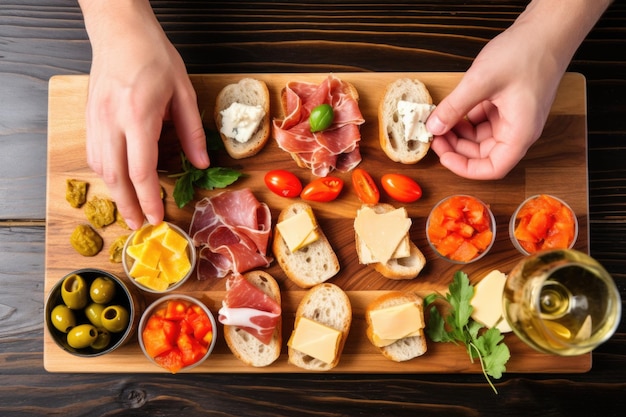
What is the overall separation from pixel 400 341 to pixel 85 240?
58.6 inches

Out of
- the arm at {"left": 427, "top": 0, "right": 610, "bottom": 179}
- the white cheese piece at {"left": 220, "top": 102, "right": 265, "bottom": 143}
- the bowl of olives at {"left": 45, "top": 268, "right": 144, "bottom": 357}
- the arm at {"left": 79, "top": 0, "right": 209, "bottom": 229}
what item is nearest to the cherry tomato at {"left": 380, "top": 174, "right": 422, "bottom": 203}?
the arm at {"left": 427, "top": 0, "right": 610, "bottom": 179}

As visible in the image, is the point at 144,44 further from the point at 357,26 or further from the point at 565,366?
the point at 565,366

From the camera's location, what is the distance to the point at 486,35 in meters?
2.65

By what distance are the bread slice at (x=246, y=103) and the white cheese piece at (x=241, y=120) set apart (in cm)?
3

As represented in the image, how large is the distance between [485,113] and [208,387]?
1801 mm

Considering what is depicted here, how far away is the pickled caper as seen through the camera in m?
2.46

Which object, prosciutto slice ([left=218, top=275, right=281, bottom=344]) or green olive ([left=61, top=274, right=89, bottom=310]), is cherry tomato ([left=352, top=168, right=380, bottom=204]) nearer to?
prosciutto slice ([left=218, top=275, right=281, bottom=344])

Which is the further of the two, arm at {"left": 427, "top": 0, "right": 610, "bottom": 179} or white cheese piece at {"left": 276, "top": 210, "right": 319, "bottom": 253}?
white cheese piece at {"left": 276, "top": 210, "right": 319, "bottom": 253}

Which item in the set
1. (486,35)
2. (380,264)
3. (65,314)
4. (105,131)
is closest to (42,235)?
(65,314)

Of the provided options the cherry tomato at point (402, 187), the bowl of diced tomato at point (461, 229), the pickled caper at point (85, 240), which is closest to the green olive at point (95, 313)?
the pickled caper at point (85, 240)

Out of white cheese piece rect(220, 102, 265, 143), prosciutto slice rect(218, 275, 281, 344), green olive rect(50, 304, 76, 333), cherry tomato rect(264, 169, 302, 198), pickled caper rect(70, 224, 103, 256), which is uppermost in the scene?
white cheese piece rect(220, 102, 265, 143)

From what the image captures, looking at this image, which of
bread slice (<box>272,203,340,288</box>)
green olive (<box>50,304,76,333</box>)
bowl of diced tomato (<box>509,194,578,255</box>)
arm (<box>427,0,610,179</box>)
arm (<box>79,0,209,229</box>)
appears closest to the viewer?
arm (<box>79,0,209,229</box>)

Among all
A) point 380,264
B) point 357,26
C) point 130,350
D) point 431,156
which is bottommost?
point 130,350

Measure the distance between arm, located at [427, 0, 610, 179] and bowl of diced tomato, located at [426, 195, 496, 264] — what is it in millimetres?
210
